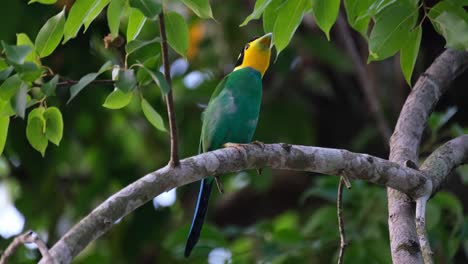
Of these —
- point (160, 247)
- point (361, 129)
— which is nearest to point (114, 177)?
point (160, 247)

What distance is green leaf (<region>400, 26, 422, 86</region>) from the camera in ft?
8.21

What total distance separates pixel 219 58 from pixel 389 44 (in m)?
3.25

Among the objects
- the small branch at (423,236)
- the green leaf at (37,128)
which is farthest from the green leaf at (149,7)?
the small branch at (423,236)

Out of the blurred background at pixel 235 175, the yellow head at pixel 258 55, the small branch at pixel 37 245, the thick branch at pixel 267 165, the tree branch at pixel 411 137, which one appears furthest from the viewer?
the blurred background at pixel 235 175

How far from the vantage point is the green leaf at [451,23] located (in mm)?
2291

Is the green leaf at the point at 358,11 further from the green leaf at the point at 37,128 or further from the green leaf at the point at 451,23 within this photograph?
the green leaf at the point at 37,128

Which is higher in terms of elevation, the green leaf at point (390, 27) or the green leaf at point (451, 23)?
the green leaf at point (451, 23)

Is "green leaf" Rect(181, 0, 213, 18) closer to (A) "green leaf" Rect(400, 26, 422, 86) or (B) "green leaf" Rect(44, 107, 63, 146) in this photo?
Result: (B) "green leaf" Rect(44, 107, 63, 146)

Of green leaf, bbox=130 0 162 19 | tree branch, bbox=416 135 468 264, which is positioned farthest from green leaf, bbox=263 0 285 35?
tree branch, bbox=416 135 468 264

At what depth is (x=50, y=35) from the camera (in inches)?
96.4

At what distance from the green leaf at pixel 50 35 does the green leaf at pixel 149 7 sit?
367 millimetres

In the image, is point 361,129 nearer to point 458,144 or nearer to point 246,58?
point 246,58

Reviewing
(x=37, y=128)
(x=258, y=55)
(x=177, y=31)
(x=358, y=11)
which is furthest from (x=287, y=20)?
(x=258, y=55)

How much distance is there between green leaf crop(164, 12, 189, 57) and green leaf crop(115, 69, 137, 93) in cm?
37
